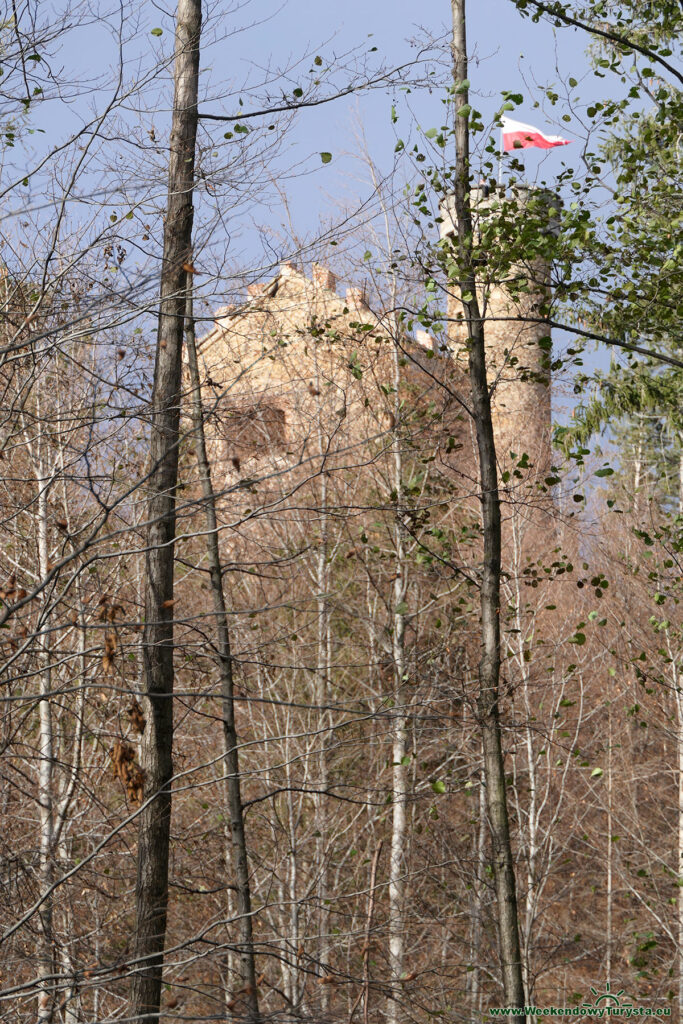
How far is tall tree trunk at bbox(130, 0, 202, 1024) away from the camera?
5.90m

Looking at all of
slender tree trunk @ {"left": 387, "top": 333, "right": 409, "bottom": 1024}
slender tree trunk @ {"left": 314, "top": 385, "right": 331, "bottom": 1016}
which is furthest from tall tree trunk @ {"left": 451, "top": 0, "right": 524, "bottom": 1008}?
slender tree trunk @ {"left": 314, "top": 385, "right": 331, "bottom": 1016}

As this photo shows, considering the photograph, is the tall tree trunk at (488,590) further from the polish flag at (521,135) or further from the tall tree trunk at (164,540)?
the polish flag at (521,135)

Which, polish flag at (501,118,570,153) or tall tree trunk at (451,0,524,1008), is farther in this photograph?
polish flag at (501,118,570,153)

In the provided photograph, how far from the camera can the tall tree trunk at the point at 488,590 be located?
6.56 meters

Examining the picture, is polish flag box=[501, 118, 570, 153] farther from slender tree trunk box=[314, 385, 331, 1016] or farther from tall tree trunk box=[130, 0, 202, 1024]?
tall tree trunk box=[130, 0, 202, 1024]

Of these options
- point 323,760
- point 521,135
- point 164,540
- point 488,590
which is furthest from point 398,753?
point 521,135

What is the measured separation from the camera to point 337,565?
1536 cm

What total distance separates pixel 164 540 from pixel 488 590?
2073 millimetres

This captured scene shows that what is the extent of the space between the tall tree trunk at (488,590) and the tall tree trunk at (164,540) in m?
1.69

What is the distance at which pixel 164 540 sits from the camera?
251 inches

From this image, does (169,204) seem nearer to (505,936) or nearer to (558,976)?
(505,936)

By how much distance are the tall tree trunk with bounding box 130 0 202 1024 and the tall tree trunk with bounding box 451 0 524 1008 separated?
5.54ft

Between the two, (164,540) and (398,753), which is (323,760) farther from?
(164,540)

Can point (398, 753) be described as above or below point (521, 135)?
below
